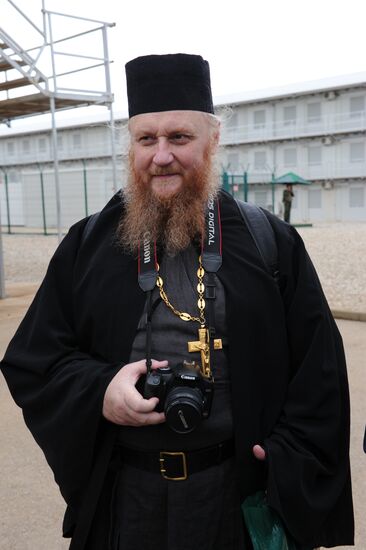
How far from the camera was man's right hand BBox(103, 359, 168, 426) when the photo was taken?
163 centimetres

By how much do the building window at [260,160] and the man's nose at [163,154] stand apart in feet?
145

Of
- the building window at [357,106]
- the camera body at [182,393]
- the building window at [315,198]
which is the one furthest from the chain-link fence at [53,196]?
the camera body at [182,393]

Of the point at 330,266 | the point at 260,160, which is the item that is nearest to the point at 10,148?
the point at 260,160

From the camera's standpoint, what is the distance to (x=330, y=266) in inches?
483

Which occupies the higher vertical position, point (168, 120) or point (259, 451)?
point (168, 120)

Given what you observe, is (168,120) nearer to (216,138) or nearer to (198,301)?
(216,138)

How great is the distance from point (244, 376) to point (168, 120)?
2.64 ft

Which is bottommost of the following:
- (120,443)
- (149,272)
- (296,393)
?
(120,443)

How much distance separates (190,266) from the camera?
187cm

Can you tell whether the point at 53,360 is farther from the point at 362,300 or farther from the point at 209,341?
the point at 362,300

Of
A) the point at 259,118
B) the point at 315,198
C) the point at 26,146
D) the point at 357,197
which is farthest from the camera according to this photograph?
the point at 26,146

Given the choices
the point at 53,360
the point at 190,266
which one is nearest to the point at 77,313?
the point at 53,360

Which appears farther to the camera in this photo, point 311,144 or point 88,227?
point 311,144

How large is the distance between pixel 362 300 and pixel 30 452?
19.5 feet
